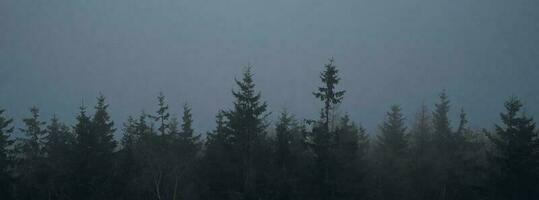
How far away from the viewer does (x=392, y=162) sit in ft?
152

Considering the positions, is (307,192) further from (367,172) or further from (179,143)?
(179,143)

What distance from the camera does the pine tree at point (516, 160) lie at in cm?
3481

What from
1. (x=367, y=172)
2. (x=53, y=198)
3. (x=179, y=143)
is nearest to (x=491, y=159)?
(x=367, y=172)

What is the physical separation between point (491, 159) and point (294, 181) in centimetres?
1542

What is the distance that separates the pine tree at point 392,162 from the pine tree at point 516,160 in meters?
10.0

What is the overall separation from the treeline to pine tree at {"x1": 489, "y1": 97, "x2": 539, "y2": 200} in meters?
0.07

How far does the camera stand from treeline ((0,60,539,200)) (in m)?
34.6

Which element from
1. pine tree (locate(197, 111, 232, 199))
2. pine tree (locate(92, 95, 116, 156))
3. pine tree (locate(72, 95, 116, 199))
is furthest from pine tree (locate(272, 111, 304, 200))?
pine tree (locate(92, 95, 116, 156))

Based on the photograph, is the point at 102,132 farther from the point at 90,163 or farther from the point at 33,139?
the point at 33,139

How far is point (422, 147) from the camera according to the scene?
163 feet

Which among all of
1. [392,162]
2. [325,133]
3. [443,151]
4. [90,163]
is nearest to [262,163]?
[325,133]

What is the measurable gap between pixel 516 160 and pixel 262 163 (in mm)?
18874

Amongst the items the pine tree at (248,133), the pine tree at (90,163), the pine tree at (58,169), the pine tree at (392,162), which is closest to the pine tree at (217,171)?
the pine tree at (248,133)

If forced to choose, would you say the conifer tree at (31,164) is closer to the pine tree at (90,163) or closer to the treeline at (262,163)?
the treeline at (262,163)
